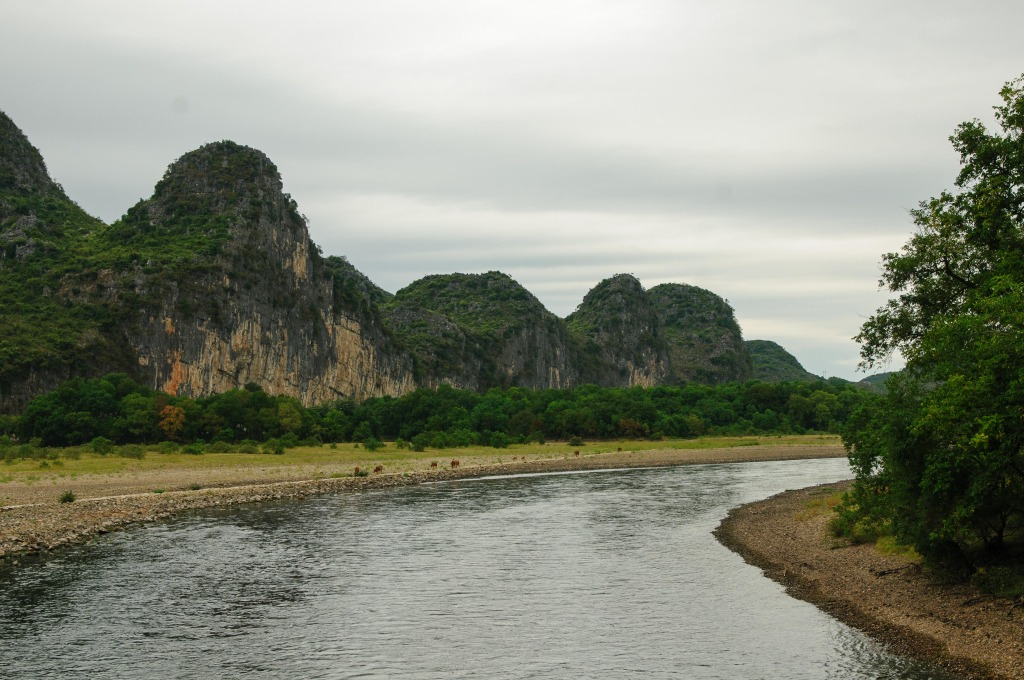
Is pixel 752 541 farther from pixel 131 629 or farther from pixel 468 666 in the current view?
pixel 131 629

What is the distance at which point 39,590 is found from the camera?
94.3 feet

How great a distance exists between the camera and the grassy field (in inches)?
2654

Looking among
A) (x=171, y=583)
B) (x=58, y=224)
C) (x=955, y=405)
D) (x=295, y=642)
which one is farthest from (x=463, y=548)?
(x=58, y=224)

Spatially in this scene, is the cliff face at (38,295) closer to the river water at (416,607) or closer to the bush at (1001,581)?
the river water at (416,607)

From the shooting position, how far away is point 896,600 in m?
25.2

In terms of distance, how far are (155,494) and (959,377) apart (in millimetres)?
49603

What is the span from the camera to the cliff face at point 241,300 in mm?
137000

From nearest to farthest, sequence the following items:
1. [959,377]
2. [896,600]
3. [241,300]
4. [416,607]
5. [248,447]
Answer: [959,377] < [896,600] < [416,607] < [248,447] < [241,300]

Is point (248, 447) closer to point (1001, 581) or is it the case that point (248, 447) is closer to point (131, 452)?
point (131, 452)

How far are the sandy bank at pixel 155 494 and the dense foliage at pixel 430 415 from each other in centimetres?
2606

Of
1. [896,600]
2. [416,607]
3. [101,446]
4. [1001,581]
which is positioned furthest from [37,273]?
[1001,581]

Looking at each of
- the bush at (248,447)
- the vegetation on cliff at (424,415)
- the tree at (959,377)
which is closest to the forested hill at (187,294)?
the vegetation on cliff at (424,415)

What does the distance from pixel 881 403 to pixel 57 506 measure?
42.4m

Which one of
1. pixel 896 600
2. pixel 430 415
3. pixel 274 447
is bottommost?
pixel 896 600
